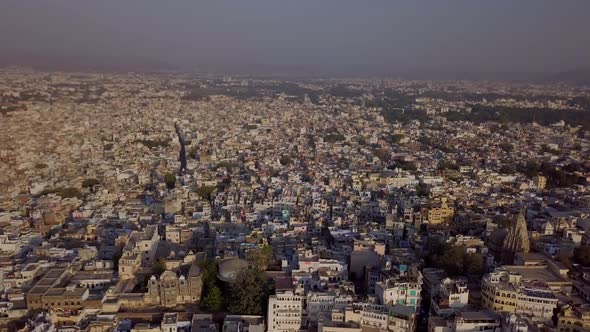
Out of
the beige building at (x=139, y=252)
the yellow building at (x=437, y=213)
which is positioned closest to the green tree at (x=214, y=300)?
the beige building at (x=139, y=252)

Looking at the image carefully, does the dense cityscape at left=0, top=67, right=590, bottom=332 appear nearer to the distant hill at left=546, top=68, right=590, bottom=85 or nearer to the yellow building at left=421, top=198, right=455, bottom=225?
the yellow building at left=421, top=198, right=455, bottom=225

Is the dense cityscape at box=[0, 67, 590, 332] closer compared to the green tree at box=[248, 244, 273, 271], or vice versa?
the dense cityscape at box=[0, 67, 590, 332]

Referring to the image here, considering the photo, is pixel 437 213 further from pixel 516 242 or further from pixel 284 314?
pixel 284 314

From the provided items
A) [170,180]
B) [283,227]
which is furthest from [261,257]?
[170,180]

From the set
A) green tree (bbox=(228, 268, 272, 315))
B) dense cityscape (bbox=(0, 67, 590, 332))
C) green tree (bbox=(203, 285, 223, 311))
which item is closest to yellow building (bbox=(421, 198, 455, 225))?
dense cityscape (bbox=(0, 67, 590, 332))

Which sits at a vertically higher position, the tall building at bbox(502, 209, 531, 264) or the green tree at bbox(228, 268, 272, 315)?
the tall building at bbox(502, 209, 531, 264)

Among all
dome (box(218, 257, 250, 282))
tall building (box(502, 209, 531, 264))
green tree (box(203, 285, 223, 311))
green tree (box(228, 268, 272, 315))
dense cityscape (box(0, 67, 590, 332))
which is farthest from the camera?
tall building (box(502, 209, 531, 264))

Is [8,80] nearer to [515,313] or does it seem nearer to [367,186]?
[367,186]
